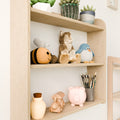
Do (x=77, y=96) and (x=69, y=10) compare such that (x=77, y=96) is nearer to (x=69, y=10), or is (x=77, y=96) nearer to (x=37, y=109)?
(x=37, y=109)

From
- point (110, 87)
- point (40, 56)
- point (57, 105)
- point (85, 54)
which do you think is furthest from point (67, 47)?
point (110, 87)

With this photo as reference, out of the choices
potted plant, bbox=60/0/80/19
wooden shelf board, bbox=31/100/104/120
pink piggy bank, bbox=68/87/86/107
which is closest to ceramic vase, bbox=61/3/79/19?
potted plant, bbox=60/0/80/19

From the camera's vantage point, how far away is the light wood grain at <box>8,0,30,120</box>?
2.87 feet

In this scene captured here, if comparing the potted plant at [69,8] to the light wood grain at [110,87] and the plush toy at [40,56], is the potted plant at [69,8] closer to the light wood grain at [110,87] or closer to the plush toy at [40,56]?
the plush toy at [40,56]

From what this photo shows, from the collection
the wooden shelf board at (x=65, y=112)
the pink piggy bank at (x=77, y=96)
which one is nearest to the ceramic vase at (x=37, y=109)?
the wooden shelf board at (x=65, y=112)

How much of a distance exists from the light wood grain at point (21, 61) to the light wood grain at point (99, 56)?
0.75 meters

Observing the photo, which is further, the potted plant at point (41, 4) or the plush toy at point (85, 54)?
the plush toy at point (85, 54)

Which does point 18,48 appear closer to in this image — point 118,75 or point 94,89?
point 94,89
